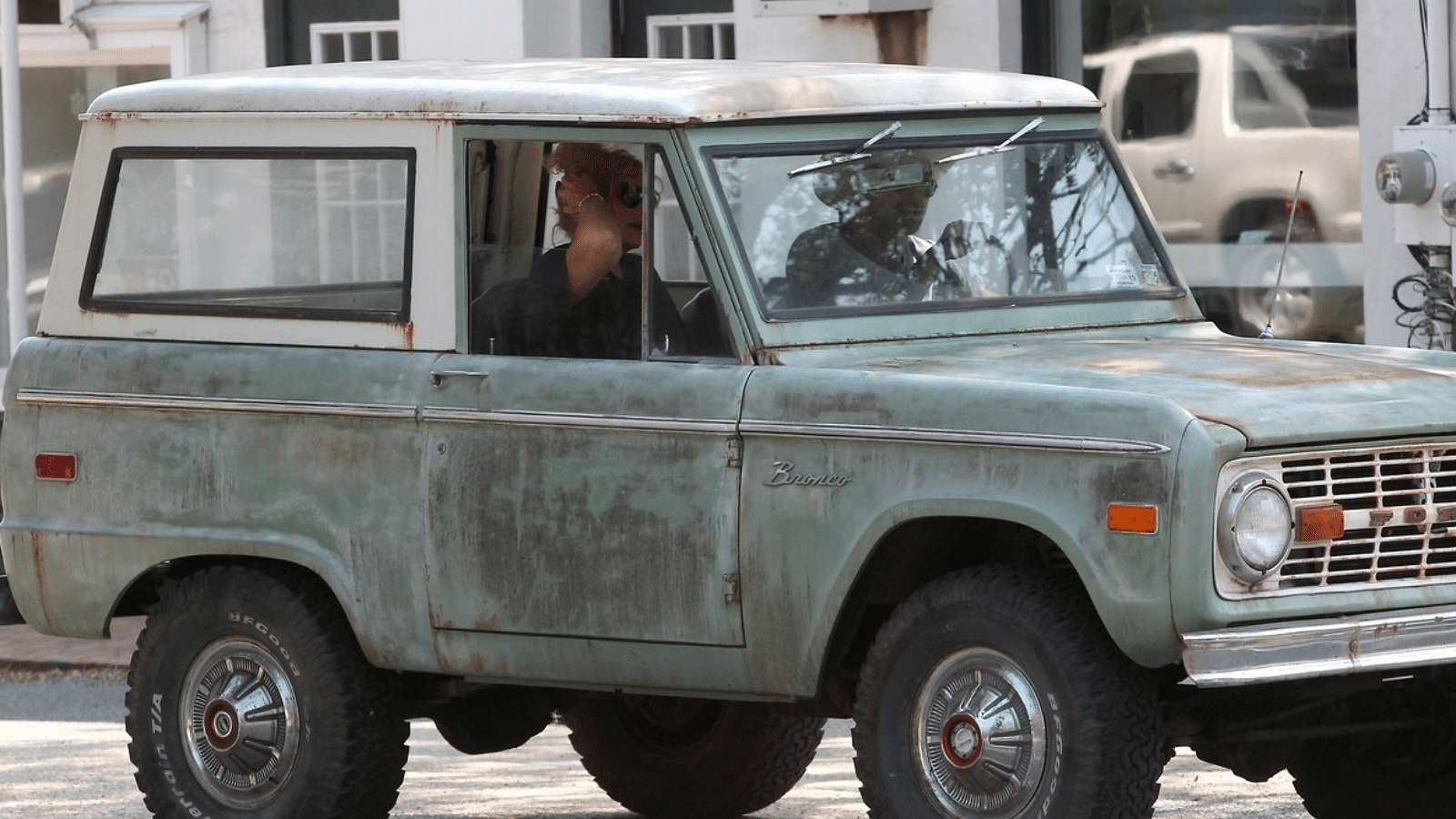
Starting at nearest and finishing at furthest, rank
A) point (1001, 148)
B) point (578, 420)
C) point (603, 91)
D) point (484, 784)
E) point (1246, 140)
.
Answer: point (578, 420) < point (603, 91) < point (1001, 148) < point (484, 784) < point (1246, 140)

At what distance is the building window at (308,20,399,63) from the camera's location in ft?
46.2

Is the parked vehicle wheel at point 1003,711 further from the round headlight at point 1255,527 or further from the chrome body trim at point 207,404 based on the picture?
the chrome body trim at point 207,404

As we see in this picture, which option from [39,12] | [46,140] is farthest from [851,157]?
[46,140]

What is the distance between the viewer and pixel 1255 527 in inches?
216

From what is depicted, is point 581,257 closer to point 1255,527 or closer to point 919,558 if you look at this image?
point 919,558

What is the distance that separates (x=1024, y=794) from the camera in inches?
226

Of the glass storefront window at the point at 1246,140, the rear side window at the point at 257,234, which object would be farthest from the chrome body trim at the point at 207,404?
the glass storefront window at the point at 1246,140

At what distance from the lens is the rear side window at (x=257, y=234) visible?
6.88 metres

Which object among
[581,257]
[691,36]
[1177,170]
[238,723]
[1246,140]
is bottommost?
[238,723]

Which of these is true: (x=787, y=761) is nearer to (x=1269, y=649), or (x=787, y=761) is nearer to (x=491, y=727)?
(x=491, y=727)

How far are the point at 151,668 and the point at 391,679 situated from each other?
0.68m

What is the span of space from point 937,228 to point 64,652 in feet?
22.0

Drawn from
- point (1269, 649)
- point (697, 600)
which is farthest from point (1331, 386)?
point (697, 600)

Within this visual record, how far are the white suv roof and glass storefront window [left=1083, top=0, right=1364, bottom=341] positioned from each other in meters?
4.43
